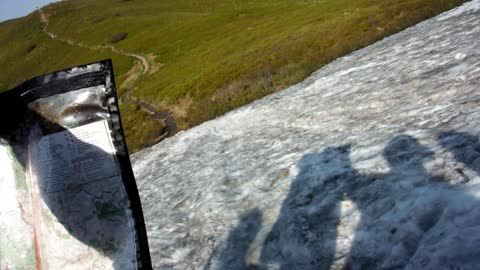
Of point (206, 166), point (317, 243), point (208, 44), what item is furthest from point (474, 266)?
point (208, 44)

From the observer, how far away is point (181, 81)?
4616cm

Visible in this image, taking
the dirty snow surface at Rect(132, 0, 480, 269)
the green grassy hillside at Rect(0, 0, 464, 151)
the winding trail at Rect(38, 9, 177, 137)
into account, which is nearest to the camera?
the dirty snow surface at Rect(132, 0, 480, 269)

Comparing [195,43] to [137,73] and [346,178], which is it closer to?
[137,73]

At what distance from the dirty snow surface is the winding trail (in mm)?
15867

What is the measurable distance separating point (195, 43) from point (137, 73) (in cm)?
1183

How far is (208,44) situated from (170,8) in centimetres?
5777

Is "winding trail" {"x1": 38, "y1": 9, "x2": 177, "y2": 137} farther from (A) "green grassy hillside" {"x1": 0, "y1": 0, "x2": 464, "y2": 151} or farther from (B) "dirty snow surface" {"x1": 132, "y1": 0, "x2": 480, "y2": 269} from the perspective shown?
(B) "dirty snow surface" {"x1": 132, "y1": 0, "x2": 480, "y2": 269}

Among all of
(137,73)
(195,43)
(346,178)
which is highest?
(195,43)

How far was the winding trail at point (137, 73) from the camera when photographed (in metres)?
34.9

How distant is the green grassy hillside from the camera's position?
2873 cm

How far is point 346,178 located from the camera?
27.1 feet

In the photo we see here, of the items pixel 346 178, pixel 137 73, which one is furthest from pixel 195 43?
pixel 346 178

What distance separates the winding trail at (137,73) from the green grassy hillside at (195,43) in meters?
0.35

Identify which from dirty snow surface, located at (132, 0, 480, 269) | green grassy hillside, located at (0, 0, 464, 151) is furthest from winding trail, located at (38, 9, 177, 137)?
dirty snow surface, located at (132, 0, 480, 269)
